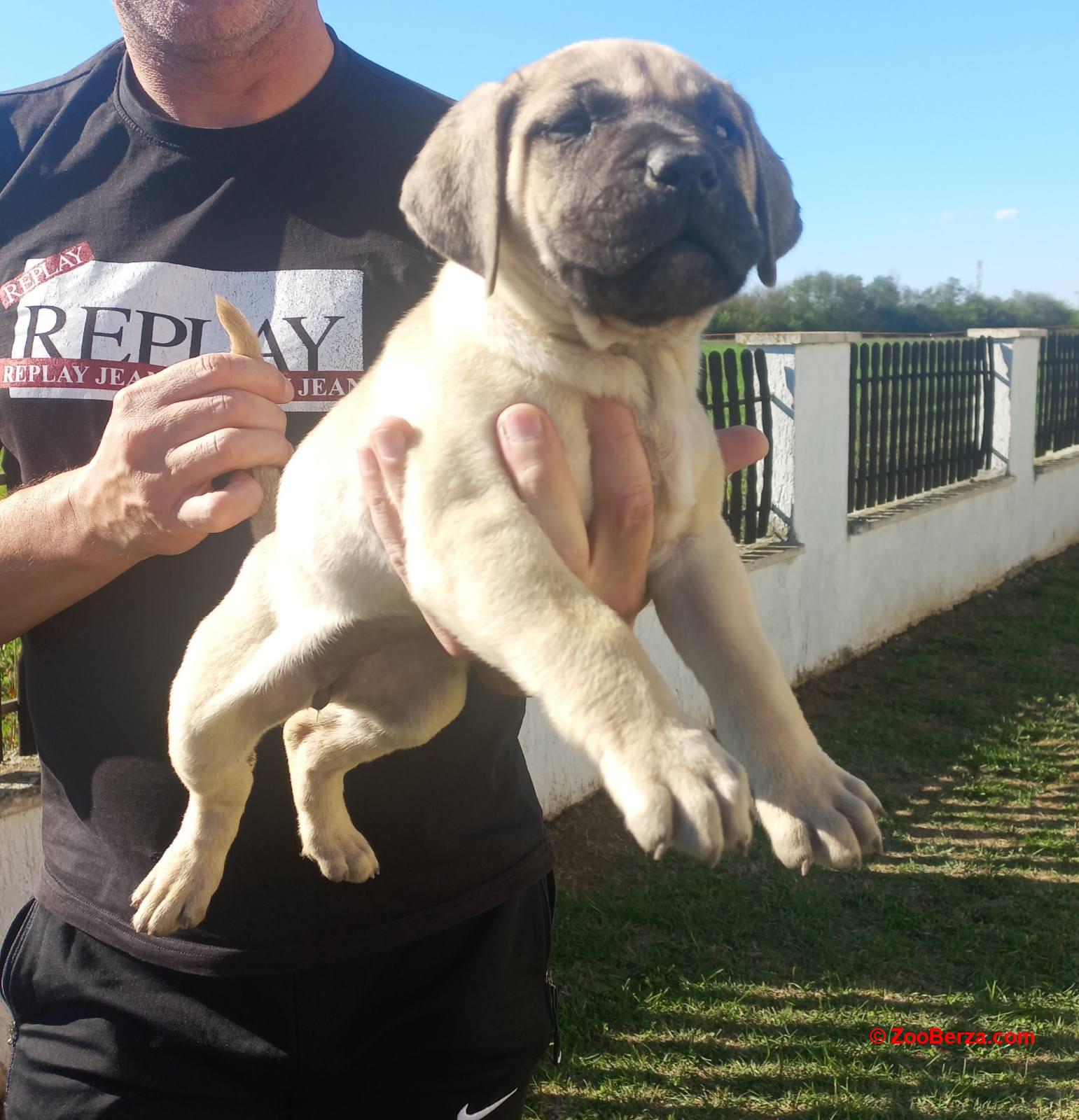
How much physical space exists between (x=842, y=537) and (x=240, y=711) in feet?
23.9

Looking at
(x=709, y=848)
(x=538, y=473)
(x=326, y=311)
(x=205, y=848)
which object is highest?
(x=326, y=311)

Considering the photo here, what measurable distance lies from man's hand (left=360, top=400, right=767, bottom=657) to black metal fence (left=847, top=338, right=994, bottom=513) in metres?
7.65

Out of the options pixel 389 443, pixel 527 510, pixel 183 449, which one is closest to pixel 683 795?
pixel 527 510

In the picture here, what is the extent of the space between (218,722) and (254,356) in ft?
2.52

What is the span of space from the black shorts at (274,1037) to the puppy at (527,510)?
0.21m

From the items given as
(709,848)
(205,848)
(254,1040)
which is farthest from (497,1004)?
(709,848)

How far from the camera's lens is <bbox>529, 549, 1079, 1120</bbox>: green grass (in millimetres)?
4371

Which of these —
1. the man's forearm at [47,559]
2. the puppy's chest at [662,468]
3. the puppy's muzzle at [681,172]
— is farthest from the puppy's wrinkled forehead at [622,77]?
the man's forearm at [47,559]

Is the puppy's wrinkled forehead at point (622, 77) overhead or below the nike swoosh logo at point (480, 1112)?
overhead

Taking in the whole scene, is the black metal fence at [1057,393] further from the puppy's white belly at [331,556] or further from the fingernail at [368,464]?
the fingernail at [368,464]

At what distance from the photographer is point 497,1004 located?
2482 millimetres

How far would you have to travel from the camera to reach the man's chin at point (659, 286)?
Answer: 7.26 ft

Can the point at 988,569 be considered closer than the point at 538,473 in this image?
No

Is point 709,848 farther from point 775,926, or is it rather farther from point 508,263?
point 775,926
